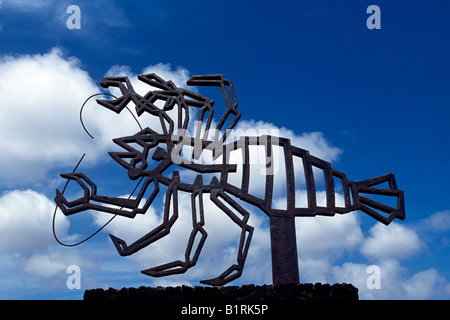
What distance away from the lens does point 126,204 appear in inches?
250

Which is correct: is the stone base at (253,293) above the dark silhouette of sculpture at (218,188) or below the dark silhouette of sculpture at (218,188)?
below

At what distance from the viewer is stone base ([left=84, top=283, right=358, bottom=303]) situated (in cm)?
544

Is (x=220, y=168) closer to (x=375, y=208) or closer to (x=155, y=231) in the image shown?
(x=155, y=231)

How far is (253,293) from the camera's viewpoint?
5.45 metres

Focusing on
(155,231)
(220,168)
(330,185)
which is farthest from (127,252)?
(330,185)

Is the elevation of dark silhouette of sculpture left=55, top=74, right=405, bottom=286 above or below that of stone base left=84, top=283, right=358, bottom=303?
above

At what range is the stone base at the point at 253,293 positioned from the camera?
5.44 meters
